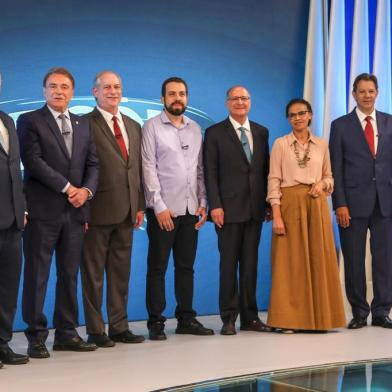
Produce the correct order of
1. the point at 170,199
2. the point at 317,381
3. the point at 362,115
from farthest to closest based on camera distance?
the point at 362,115, the point at 170,199, the point at 317,381

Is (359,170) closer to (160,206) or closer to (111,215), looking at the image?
(160,206)

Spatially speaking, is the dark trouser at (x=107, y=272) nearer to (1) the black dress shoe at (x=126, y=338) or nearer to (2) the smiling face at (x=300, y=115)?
(1) the black dress shoe at (x=126, y=338)

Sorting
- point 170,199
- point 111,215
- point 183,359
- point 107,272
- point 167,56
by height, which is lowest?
A: point 183,359

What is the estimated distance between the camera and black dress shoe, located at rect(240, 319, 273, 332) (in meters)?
5.56

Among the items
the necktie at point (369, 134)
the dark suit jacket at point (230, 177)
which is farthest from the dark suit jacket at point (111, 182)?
the necktie at point (369, 134)

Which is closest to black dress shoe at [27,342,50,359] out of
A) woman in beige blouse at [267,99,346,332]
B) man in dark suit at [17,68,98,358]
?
man in dark suit at [17,68,98,358]

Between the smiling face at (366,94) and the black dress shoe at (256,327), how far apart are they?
65.7 inches

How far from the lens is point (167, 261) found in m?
5.40

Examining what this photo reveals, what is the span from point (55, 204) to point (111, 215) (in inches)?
17.9

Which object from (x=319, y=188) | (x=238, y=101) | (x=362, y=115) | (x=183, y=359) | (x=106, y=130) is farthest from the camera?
(x=362, y=115)

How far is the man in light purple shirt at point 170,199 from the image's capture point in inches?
208

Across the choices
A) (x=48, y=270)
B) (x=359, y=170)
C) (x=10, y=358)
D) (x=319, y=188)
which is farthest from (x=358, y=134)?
(x=10, y=358)

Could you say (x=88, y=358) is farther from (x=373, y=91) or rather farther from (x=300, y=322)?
(x=373, y=91)

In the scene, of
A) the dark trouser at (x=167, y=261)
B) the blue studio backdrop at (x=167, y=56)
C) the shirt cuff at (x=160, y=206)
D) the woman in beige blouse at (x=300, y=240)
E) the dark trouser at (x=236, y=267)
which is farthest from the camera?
the blue studio backdrop at (x=167, y=56)
